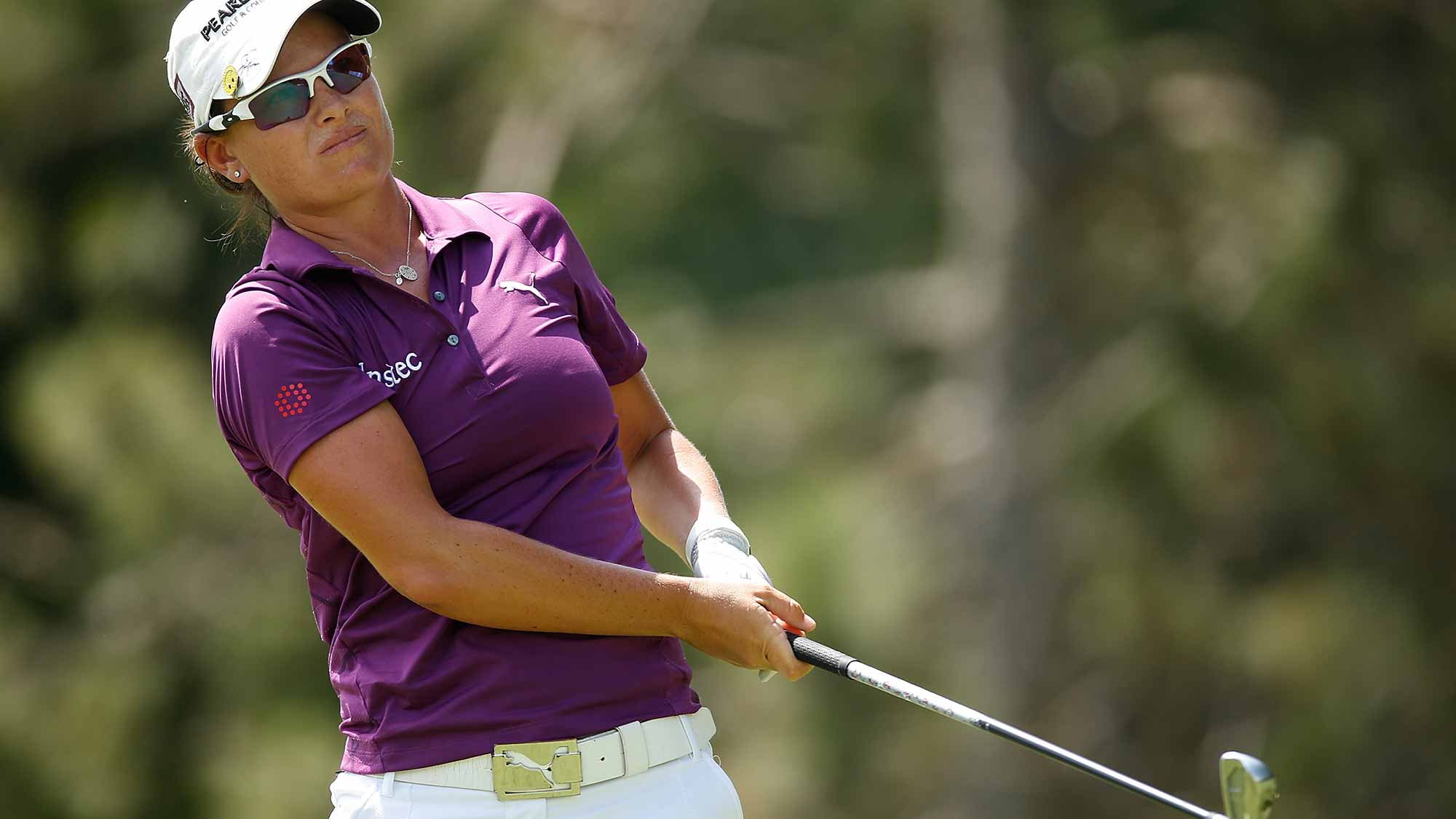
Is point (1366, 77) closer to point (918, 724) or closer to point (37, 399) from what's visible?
point (918, 724)

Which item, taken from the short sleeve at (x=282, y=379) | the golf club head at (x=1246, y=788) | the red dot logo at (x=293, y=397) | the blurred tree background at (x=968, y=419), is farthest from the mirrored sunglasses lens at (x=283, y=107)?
the blurred tree background at (x=968, y=419)

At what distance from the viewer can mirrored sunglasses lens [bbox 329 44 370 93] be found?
227 centimetres

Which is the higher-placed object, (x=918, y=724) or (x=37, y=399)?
(x=918, y=724)

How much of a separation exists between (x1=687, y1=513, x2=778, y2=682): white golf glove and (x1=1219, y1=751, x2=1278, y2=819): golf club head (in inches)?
23.5

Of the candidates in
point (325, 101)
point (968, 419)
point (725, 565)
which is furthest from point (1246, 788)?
point (968, 419)

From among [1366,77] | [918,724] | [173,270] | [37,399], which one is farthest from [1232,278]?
[37,399]

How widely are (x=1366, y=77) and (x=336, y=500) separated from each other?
6.34 meters

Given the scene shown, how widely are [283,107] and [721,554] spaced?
2.60 feet

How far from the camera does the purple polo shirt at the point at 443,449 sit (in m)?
2.08

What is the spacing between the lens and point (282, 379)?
6.73 ft

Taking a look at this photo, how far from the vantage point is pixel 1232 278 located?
7.51m

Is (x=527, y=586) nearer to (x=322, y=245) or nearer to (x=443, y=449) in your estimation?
(x=443, y=449)

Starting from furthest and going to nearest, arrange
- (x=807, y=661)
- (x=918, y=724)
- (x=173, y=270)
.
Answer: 1. (x=918, y=724)
2. (x=173, y=270)
3. (x=807, y=661)

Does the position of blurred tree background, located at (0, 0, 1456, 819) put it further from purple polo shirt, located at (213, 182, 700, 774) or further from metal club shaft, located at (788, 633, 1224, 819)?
purple polo shirt, located at (213, 182, 700, 774)
